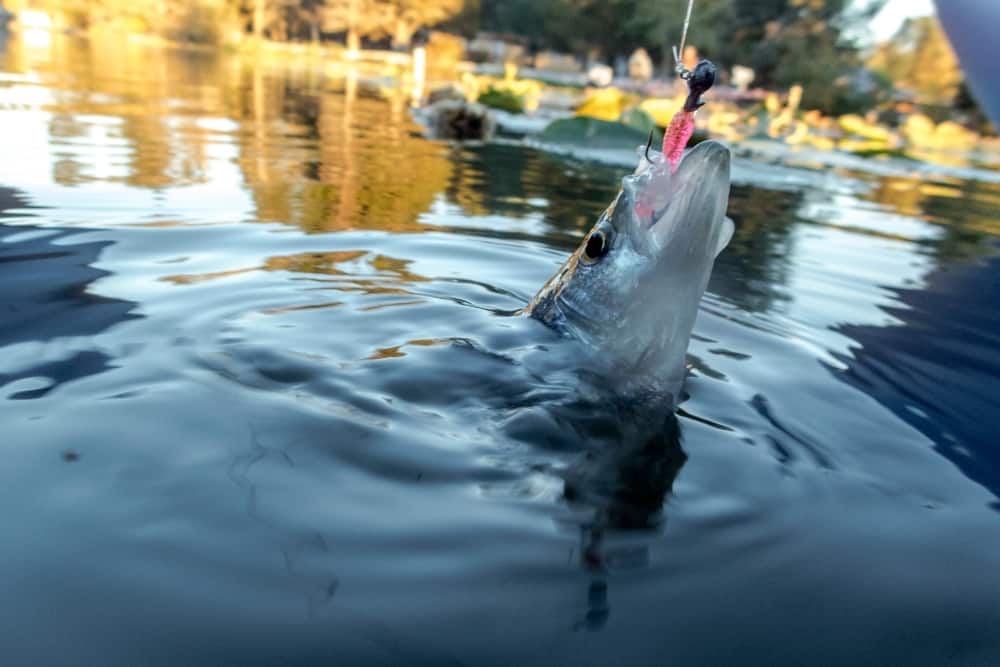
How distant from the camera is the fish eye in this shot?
1889 mm

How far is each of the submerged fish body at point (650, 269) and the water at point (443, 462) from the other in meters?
0.11

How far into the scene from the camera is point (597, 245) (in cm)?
191

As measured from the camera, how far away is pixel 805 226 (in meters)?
5.09

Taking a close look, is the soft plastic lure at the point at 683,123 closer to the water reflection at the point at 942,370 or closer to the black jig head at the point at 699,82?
the black jig head at the point at 699,82

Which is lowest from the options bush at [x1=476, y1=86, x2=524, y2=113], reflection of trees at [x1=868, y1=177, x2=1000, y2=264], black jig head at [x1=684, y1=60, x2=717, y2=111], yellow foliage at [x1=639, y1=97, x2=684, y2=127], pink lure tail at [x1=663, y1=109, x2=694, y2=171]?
reflection of trees at [x1=868, y1=177, x2=1000, y2=264]

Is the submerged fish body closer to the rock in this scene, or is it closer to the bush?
the rock

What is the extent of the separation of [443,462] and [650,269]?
69 cm

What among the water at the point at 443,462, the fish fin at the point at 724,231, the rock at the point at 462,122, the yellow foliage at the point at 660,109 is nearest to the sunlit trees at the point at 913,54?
the yellow foliage at the point at 660,109

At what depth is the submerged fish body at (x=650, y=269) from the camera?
5.64 feet

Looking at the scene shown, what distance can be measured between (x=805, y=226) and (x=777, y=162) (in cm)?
446

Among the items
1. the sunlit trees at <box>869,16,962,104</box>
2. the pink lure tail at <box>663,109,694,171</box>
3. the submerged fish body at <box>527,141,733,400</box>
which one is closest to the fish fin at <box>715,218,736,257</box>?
the submerged fish body at <box>527,141,733,400</box>

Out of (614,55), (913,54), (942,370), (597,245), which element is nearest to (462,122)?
(942,370)

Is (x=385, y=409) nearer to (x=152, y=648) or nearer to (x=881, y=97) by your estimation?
(x=152, y=648)

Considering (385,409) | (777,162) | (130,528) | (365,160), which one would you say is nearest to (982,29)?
(385,409)
